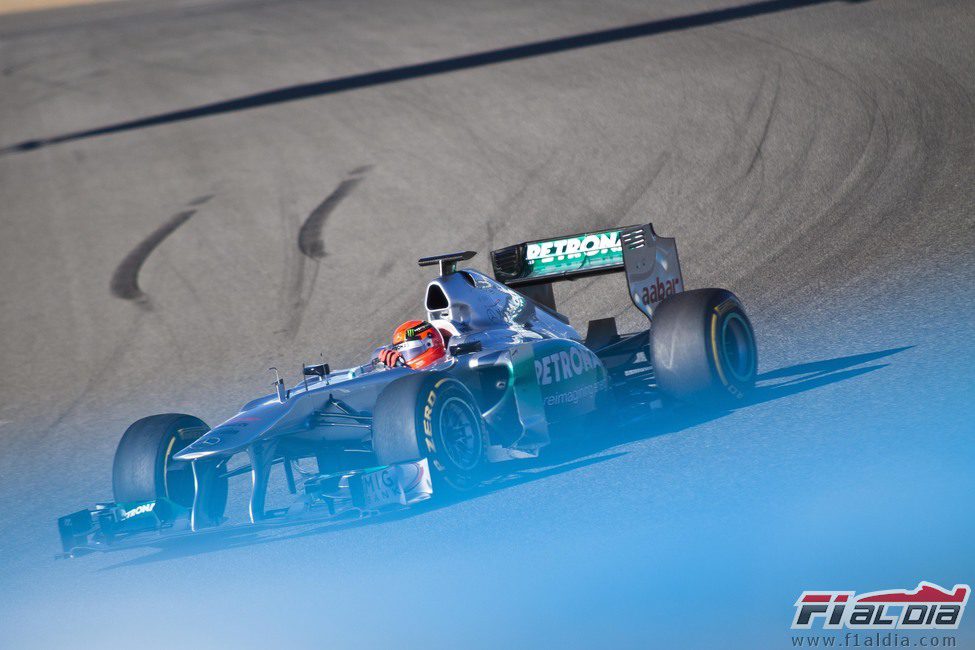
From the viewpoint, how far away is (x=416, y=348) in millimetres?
8547

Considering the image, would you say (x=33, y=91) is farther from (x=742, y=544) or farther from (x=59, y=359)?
(x=742, y=544)

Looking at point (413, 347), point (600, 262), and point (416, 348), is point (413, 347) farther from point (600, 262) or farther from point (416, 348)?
point (600, 262)

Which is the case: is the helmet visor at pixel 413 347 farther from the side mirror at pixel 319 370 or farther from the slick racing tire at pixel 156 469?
the slick racing tire at pixel 156 469

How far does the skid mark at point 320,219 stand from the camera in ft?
50.9

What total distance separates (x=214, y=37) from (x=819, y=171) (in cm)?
1840

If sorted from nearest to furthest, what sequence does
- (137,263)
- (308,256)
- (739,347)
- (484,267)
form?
(739,347) < (484,267) < (308,256) < (137,263)

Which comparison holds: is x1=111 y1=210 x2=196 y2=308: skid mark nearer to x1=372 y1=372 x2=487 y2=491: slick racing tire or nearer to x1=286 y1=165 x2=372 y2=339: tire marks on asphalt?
x1=286 y1=165 x2=372 y2=339: tire marks on asphalt

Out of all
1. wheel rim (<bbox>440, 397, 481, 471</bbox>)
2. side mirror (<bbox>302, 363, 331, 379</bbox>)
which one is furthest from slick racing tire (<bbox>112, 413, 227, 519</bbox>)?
wheel rim (<bbox>440, 397, 481, 471</bbox>)

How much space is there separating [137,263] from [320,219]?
95.6 inches

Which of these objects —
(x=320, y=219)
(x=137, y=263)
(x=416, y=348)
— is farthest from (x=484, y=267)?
(x=416, y=348)

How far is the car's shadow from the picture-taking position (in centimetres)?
765

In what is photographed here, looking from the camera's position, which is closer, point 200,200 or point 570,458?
point 570,458

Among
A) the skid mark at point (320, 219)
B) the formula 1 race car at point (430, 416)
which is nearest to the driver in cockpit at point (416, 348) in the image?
the formula 1 race car at point (430, 416)

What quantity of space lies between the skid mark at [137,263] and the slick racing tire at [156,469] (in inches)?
269
